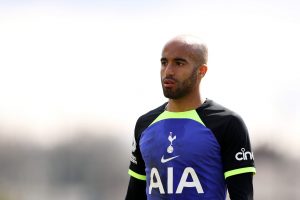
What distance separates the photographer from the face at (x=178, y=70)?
8.56 metres

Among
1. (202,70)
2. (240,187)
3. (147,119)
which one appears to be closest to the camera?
(240,187)

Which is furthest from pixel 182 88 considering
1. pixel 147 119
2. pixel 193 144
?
pixel 147 119

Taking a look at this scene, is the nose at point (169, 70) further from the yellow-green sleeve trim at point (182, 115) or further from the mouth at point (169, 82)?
the yellow-green sleeve trim at point (182, 115)

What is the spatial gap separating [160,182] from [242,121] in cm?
90

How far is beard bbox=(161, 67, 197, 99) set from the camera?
8.60 metres

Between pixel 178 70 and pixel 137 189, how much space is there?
1.31 meters

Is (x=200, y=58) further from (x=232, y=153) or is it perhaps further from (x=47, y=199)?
(x=47, y=199)

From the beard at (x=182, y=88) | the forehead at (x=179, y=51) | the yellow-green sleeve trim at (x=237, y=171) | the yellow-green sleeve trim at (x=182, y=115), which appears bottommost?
the yellow-green sleeve trim at (x=237, y=171)

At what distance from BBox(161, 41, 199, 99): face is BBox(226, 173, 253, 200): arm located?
35.3 inches

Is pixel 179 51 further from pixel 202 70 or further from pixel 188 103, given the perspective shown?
pixel 188 103

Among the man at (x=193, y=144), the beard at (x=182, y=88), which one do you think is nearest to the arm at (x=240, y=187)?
the man at (x=193, y=144)

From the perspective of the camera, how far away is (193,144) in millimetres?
8547

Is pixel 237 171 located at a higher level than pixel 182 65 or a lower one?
lower

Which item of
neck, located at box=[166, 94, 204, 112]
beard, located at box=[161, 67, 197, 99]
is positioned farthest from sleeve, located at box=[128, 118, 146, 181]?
beard, located at box=[161, 67, 197, 99]
